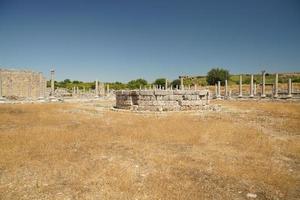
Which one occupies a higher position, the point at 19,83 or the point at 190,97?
the point at 19,83

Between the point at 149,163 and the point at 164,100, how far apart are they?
13.3 meters

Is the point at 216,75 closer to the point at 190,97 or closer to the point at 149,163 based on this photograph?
the point at 190,97

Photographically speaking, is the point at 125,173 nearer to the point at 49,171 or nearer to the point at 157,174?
the point at 157,174

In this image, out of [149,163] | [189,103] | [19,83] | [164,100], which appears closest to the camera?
[149,163]

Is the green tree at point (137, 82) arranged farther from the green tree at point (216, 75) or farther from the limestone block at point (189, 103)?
the limestone block at point (189, 103)

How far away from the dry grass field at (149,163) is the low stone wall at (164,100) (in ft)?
27.6

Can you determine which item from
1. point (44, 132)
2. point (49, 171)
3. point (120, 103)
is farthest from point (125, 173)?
point (120, 103)

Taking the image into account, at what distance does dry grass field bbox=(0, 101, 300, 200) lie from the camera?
5.24 m

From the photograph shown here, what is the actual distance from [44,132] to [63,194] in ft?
21.2

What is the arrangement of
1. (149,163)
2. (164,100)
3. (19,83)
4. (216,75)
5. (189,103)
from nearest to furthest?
→ (149,163), (164,100), (189,103), (19,83), (216,75)

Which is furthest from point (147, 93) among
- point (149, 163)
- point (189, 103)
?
point (149, 163)

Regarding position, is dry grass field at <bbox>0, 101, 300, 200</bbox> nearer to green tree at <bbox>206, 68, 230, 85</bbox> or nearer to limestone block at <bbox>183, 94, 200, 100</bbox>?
limestone block at <bbox>183, 94, 200, 100</bbox>

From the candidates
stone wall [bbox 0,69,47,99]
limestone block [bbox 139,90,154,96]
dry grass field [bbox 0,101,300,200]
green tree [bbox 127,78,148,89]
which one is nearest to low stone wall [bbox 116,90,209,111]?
limestone block [bbox 139,90,154,96]

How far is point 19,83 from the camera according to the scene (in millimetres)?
43500
